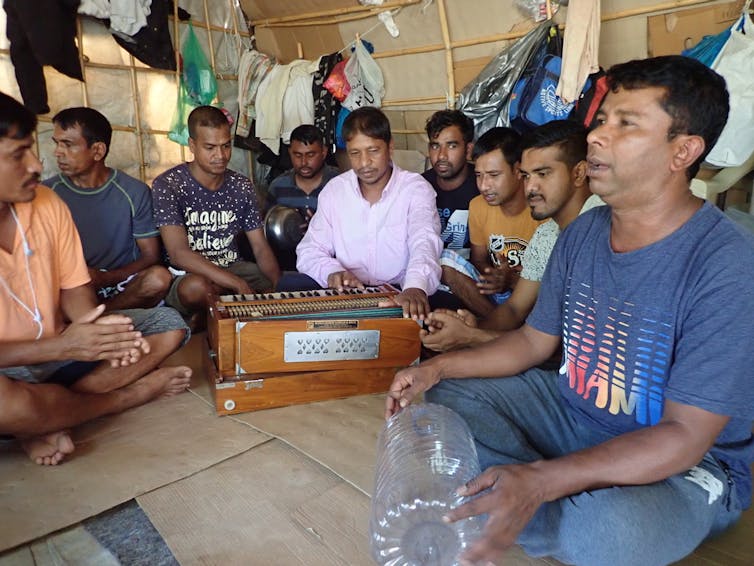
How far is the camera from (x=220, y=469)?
5.88 feet

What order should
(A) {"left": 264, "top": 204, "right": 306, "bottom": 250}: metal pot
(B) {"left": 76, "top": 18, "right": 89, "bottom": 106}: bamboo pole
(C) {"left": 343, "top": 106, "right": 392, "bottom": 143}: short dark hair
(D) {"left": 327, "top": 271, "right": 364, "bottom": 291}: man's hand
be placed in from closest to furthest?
(D) {"left": 327, "top": 271, "right": 364, "bottom": 291}: man's hand
(C) {"left": 343, "top": 106, "right": 392, "bottom": 143}: short dark hair
(A) {"left": 264, "top": 204, "right": 306, "bottom": 250}: metal pot
(B) {"left": 76, "top": 18, "right": 89, "bottom": 106}: bamboo pole

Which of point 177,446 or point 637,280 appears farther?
point 177,446

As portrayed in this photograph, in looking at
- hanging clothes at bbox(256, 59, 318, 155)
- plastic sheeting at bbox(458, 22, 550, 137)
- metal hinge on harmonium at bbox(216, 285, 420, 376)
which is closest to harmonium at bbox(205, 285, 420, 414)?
metal hinge on harmonium at bbox(216, 285, 420, 376)

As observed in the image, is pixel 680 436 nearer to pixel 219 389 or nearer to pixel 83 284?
pixel 219 389

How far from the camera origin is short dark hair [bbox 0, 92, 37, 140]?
170 cm

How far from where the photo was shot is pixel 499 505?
1032 millimetres

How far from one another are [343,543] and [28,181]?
1451mm

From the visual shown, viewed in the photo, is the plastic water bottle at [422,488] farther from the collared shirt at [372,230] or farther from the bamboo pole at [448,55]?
the bamboo pole at [448,55]

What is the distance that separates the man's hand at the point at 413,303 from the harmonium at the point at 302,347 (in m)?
0.03

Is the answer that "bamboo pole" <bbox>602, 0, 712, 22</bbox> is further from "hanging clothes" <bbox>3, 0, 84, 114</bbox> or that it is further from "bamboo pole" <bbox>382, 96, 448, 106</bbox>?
"hanging clothes" <bbox>3, 0, 84, 114</bbox>

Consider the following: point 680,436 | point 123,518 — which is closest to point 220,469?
point 123,518

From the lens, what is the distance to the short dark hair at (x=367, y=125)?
2.59 m

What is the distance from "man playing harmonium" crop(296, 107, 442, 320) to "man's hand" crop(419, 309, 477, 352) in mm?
408

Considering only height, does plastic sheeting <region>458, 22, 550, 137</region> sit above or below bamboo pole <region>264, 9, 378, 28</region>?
below
